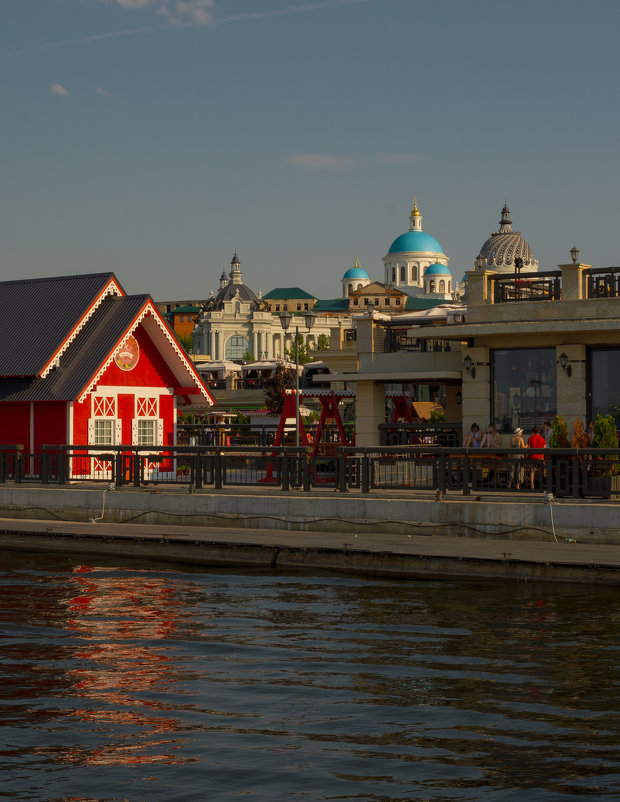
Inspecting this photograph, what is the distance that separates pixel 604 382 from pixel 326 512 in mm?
9590

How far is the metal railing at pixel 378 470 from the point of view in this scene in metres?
22.7

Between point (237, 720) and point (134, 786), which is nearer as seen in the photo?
point (134, 786)

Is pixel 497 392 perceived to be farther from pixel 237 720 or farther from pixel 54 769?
pixel 54 769

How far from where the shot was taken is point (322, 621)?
17078 millimetres

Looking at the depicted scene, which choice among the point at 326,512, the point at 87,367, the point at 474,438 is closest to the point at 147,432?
the point at 87,367

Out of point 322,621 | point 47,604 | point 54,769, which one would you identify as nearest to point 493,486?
point 322,621

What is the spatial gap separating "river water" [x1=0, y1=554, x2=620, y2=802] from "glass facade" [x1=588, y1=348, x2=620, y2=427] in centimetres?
1131

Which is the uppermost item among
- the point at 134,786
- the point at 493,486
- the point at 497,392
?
the point at 497,392

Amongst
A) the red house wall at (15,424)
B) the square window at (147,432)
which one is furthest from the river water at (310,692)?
the square window at (147,432)

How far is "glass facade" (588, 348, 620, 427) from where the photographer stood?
96.3 feet

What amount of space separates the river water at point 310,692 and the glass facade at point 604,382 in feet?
37.1

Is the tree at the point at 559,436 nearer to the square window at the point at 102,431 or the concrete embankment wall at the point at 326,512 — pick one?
the concrete embankment wall at the point at 326,512

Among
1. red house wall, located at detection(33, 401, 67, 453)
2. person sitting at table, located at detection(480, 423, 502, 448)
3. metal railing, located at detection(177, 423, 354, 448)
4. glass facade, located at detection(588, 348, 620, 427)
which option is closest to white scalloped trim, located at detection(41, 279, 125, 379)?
red house wall, located at detection(33, 401, 67, 453)

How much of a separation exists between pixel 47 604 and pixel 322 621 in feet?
15.3
